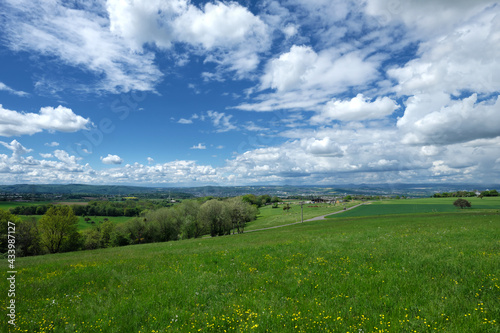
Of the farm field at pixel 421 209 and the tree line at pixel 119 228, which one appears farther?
the farm field at pixel 421 209

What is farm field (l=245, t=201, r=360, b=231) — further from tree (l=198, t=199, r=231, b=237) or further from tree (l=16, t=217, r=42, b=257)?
tree (l=16, t=217, r=42, b=257)

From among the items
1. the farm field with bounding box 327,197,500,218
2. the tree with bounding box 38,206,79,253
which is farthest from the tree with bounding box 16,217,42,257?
the farm field with bounding box 327,197,500,218

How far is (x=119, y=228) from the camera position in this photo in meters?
79.6

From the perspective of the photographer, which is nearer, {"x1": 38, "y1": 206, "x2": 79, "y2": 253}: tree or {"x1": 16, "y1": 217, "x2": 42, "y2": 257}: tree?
{"x1": 38, "y1": 206, "x2": 79, "y2": 253}: tree

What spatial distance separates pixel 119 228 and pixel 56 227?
80.5ft

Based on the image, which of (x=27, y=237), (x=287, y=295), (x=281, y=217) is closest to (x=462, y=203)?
(x=281, y=217)

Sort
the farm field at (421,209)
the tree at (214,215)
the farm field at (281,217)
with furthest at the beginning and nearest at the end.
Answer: the farm field at (281,217), the farm field at (421,209), the tree at (214,215)

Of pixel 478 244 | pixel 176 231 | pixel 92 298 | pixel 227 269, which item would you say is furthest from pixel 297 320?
pixel 176 231

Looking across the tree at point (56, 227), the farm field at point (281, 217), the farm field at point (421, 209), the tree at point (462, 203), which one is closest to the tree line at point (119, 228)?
the tree at point (56, 227)

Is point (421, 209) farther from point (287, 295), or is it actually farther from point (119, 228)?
point (119, 228)

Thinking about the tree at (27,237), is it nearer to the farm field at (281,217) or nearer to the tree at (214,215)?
the tree at (214,215)

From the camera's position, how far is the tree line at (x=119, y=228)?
188 ft

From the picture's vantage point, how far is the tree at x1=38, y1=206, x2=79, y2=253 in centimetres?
5528

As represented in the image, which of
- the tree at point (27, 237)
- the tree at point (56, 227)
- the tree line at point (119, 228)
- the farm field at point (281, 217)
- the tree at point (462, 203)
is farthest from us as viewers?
the farm field at point (281, 217)
